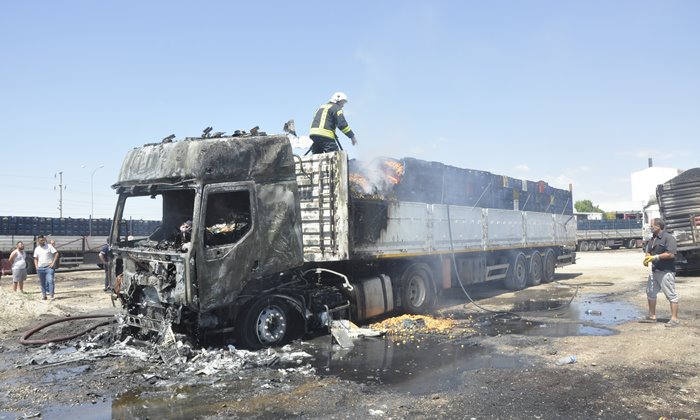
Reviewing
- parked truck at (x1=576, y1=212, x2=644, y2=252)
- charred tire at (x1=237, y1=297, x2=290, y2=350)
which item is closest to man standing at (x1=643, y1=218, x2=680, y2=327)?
charred tire at (x1=237, y1=297, x2=290, y2=350)

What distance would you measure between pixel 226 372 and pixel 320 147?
4646 millimetres

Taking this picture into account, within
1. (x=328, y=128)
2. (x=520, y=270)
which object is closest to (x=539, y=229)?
(x=520, y=270)

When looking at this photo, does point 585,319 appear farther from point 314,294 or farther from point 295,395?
point 295,395

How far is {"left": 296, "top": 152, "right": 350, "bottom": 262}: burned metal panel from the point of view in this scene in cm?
841

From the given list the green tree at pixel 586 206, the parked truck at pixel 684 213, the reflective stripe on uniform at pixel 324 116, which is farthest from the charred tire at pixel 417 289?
the green tree at pixel 586 206

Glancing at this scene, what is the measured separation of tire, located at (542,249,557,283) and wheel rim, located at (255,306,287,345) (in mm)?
11347

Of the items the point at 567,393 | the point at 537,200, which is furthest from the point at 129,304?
the point at 537,200

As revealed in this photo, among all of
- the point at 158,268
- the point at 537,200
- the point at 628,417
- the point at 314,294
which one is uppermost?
the point at 537,200

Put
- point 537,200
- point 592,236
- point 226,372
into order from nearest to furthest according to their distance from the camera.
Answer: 1. point 226,372
2. point 537,200
3. point 592,236

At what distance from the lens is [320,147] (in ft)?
31.3

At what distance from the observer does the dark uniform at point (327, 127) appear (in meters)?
9.44

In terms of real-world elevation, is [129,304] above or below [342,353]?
above

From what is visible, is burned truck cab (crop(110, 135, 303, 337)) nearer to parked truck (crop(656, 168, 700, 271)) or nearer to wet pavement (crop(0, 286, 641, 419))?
wet pavement (crop(0, 286, 641, 419))

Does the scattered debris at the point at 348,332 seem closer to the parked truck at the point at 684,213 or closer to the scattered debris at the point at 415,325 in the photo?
the scattered debris at the point at 415,325
